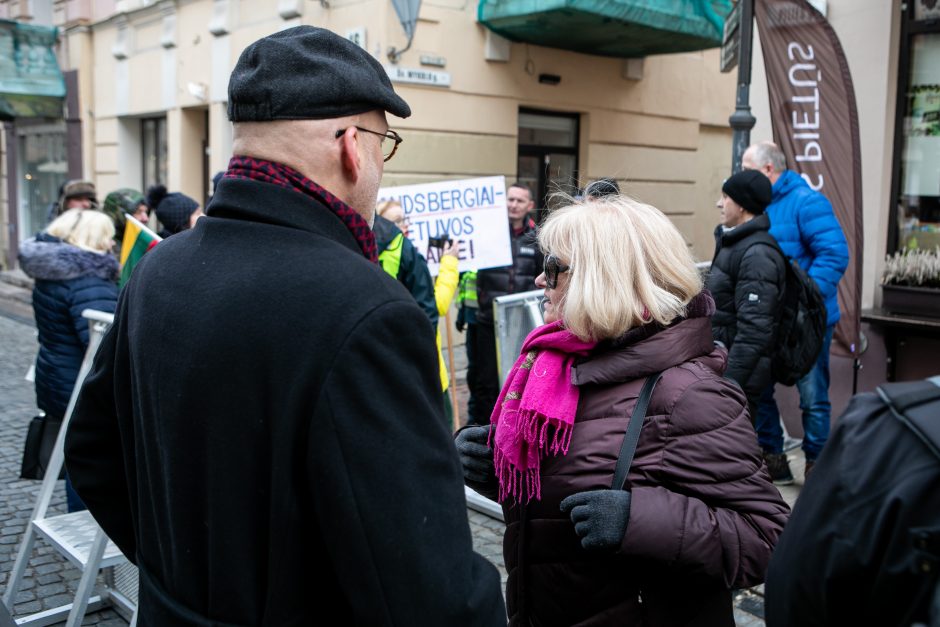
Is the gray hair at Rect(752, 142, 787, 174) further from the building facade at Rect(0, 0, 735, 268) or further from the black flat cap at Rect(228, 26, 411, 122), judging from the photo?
the black flat cap at Rect(228, 26, 411, 122)

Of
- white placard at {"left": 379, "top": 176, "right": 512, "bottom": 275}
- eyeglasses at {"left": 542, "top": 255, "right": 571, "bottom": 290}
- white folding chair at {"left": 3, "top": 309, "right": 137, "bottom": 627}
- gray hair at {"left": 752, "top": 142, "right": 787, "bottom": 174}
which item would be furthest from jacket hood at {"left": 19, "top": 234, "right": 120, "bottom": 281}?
gray hair at {"left": 752, "top": 142, "right": 787, "bottom": 174}

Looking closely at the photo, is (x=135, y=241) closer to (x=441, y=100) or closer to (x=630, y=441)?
(x=630, y=441)

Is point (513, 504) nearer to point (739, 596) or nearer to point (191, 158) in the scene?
point (739, 596)

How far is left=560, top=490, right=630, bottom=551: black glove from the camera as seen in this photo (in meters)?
1.89

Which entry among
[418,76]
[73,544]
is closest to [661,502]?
[73,544]

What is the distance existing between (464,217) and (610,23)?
4.20 metres

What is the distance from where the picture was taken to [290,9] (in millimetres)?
10414

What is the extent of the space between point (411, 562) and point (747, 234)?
12.9 feet

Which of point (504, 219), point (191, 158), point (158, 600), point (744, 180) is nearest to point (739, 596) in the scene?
point (744, 180)

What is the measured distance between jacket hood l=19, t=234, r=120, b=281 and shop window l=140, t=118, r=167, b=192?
400 inches

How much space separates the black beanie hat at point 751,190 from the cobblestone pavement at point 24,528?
1.71 metres

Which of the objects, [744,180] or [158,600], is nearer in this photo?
[158,600]

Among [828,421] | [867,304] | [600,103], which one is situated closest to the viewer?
[828,421]

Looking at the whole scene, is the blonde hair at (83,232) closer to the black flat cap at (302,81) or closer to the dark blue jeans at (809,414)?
the black flat cap at (302,81)
